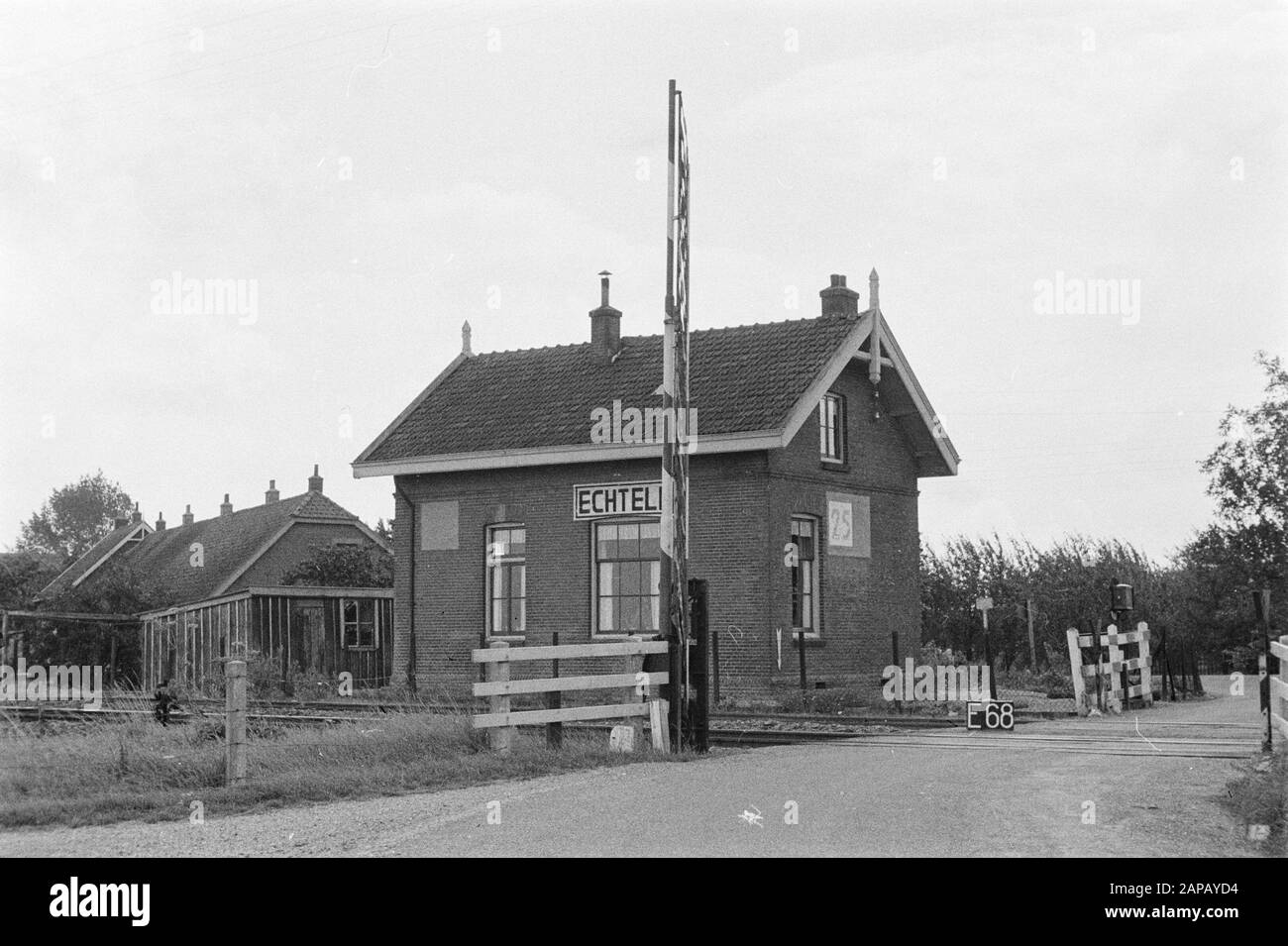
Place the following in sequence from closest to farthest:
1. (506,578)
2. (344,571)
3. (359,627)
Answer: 1. (506,578)
2. (359,627)
3. (344,571)

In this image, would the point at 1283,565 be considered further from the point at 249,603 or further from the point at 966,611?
the point at 249,603

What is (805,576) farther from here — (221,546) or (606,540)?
(221,546)

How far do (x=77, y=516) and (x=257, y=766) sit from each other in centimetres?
9815

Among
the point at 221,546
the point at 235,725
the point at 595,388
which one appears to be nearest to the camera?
the point at 235,725

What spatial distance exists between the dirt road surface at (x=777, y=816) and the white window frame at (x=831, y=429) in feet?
40.3

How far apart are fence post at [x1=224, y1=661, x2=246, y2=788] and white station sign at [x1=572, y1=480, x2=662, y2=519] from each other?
12745 mm

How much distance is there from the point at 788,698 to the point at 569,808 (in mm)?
12784

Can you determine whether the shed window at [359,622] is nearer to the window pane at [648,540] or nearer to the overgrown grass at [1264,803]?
the window pane at [648,540]

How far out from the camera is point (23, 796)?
41.6 ft

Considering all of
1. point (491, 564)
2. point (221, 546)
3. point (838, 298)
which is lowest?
point (491, 564)

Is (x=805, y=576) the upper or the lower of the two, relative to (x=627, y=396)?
lower

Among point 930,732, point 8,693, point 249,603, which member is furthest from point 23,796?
point 8,693

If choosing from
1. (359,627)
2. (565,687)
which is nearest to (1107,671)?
(565,687)

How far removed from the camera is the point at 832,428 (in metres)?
26.4
